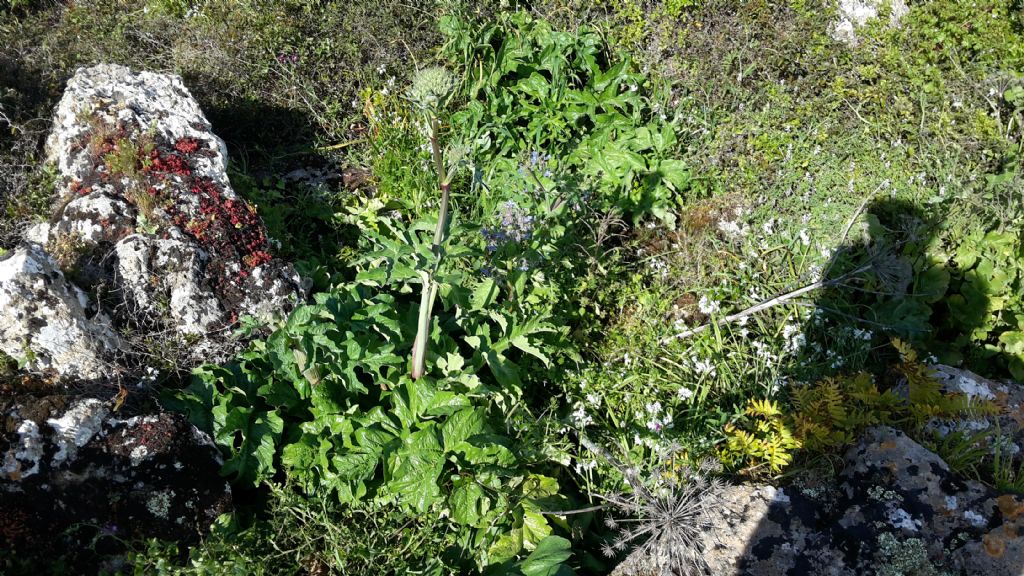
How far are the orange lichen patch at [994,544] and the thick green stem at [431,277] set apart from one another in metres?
2.49

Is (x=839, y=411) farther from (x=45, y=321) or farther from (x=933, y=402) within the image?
(x=45, y=321)

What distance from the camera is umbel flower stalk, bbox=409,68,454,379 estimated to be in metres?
2.46

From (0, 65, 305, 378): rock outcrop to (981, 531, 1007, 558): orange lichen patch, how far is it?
3291mm

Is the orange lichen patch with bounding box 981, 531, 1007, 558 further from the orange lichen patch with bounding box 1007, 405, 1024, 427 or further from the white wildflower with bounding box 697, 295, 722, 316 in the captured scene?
the white wildflower with bounding box 697, 295, 722, 316

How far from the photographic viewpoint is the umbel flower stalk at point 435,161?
2.46 meters

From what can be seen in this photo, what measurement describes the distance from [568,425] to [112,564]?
2.07m

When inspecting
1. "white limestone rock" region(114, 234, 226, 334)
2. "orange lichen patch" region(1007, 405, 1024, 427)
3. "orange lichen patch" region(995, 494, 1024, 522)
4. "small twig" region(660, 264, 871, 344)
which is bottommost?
"orange lichen patch" region(995, 494, 1024, 522)

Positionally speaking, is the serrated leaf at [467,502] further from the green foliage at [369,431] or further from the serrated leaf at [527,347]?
the serrated leaf at [527,347]

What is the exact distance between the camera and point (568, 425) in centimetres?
338

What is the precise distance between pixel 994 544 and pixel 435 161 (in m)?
2.74

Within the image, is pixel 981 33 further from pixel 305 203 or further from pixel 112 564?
pixel 112 564

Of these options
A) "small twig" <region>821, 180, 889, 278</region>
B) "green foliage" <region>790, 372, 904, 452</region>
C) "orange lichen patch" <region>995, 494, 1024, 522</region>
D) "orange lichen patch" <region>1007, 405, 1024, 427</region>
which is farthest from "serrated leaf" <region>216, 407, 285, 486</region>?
"orange lichen patch" <region>1007, 405, 1024, 427</region>

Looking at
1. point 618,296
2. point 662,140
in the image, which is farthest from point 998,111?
point 618,296

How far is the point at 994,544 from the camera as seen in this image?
265 centimetres
